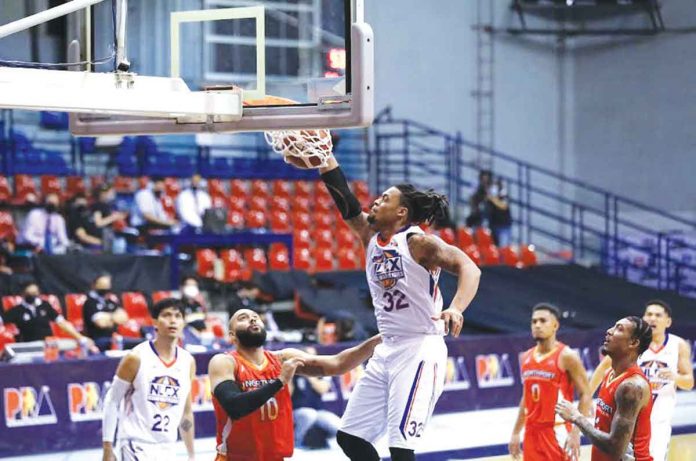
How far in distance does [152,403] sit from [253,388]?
5.21 feet

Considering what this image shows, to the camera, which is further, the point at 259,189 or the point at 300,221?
the point at 259,189

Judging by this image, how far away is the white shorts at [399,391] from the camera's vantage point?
679 centimetres

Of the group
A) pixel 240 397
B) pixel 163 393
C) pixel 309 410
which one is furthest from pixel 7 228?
pixel 240 397

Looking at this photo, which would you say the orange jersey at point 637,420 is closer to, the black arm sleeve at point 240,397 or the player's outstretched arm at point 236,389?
the player's outstretched arm at point 236,389

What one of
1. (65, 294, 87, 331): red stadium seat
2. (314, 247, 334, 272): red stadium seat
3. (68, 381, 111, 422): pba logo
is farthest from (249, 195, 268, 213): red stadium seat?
(68, 381, 111, 422): pba logo

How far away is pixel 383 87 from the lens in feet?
77.6

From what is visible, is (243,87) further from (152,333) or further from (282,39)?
(152,333)

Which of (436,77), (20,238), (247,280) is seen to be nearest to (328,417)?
(247,280)

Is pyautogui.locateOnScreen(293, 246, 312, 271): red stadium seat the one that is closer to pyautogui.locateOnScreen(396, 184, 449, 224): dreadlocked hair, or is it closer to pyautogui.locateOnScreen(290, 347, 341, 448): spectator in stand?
pyautogui.locateOnScreen(290, 347, 341, 448): spectator in stand

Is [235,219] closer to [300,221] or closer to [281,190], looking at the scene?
[300,221]

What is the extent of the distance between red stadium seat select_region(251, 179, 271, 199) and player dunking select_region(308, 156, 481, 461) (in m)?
12.9

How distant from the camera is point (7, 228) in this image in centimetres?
1612

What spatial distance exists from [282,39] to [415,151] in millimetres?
16433

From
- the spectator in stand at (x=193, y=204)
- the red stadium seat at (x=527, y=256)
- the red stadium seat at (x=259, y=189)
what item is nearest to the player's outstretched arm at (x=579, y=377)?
the spectator in stand at (x=193, y=204)
